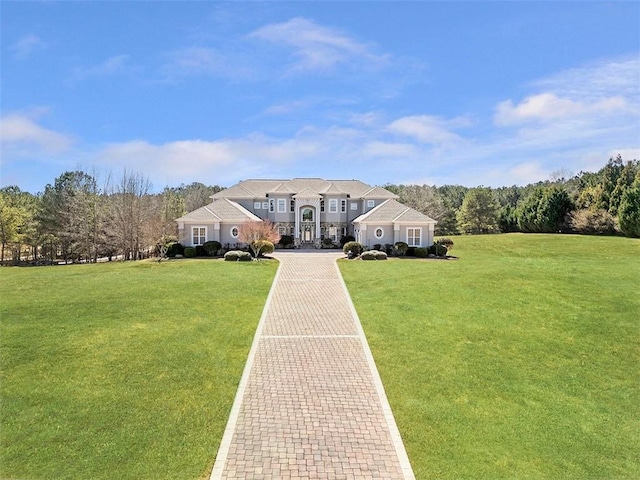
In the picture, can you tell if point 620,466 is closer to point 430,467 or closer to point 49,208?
point 430,467

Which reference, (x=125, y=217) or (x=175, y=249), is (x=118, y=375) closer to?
(x=175, y=249)

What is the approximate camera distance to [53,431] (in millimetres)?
8938

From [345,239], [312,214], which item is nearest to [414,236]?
[345,239]

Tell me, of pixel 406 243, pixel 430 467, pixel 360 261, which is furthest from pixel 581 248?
pixel 430 467

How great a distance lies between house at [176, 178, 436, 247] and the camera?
38.6 meters

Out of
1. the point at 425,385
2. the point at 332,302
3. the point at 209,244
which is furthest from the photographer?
the point at 209,244

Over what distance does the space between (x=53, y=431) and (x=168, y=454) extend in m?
3.02

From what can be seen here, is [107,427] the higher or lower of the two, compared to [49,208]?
lower

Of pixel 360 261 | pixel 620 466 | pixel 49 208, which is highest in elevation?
pixel 49 208

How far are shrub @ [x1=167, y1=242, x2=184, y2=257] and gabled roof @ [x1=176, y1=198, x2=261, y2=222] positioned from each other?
8.59 feet

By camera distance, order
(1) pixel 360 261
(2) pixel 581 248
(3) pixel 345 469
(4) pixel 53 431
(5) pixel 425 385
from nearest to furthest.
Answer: (3) pixel 345 469 < (4) pixel 53 431 < (5) pixel 425 385 < (1) pixel 360 261 < (2) pixel 581 248

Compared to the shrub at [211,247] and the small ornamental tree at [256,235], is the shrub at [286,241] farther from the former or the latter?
the shrub at [211,247]

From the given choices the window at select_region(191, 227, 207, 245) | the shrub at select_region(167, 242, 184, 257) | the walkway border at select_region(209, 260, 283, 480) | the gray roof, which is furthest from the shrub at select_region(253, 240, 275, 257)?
the walkway border at select_region(209, 260, 283, 480)

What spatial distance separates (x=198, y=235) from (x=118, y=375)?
28.3 metres
